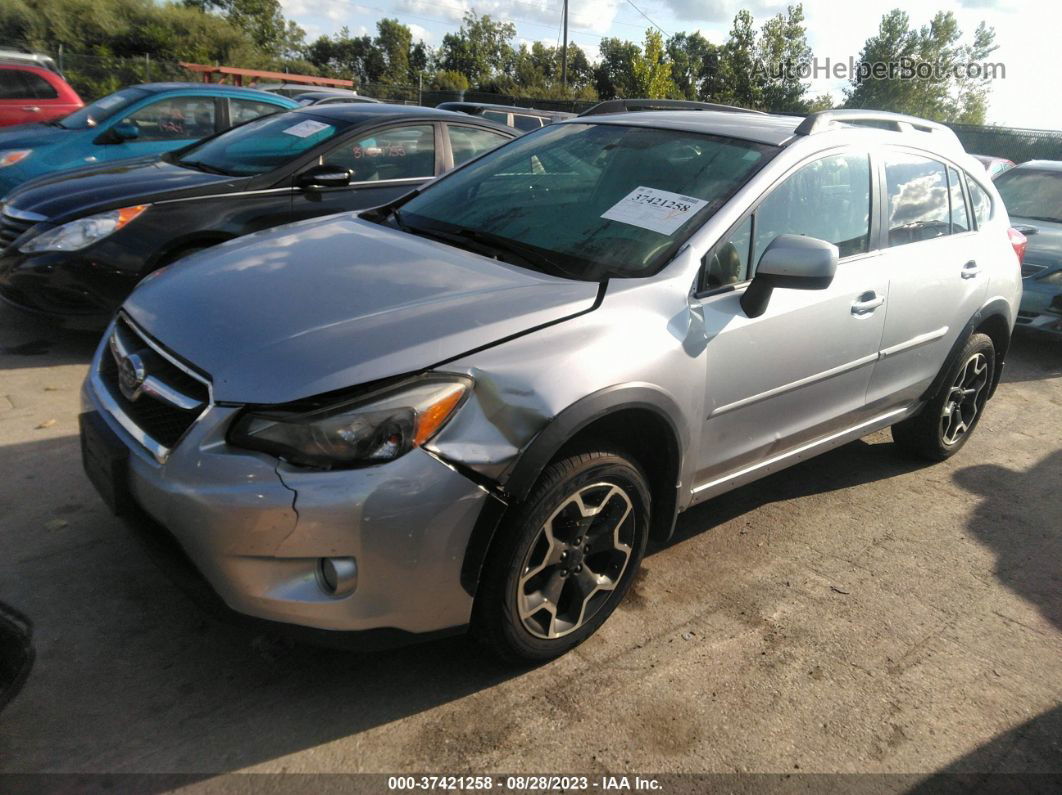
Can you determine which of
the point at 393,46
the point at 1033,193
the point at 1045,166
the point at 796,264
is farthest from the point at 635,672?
the point at 393,46

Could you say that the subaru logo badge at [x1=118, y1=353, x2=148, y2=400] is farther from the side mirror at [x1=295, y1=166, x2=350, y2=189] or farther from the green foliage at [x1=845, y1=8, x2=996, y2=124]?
the green foliage at [x1=845, y1=8, x2=996, y2=124]

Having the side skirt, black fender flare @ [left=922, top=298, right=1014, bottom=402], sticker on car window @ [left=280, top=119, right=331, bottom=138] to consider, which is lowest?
the side skirt

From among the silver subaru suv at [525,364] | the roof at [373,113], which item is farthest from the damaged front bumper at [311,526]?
the roof at [373,113]

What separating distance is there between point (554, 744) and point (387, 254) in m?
1.76

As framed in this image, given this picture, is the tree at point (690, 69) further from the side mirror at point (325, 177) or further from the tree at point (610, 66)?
the side mirror at point (325, 177)

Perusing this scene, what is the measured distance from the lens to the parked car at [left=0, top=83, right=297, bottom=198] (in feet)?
24.1

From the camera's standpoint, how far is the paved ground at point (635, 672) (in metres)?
2.42

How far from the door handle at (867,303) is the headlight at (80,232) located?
13.3 feet

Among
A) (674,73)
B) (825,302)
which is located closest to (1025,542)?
(825,302)

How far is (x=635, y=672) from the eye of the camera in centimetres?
284

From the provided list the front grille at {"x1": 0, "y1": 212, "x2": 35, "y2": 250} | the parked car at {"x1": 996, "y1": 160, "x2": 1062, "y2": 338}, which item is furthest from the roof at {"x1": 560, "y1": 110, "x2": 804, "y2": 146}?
the parked car at {"x1": 996, "y1": 160, "x2": 1062, "y2": 338}

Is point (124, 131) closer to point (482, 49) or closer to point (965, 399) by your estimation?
point (965, 399)

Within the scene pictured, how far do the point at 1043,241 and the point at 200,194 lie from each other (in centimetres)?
733

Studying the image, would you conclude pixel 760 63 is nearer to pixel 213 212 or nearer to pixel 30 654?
pixel 213 212
